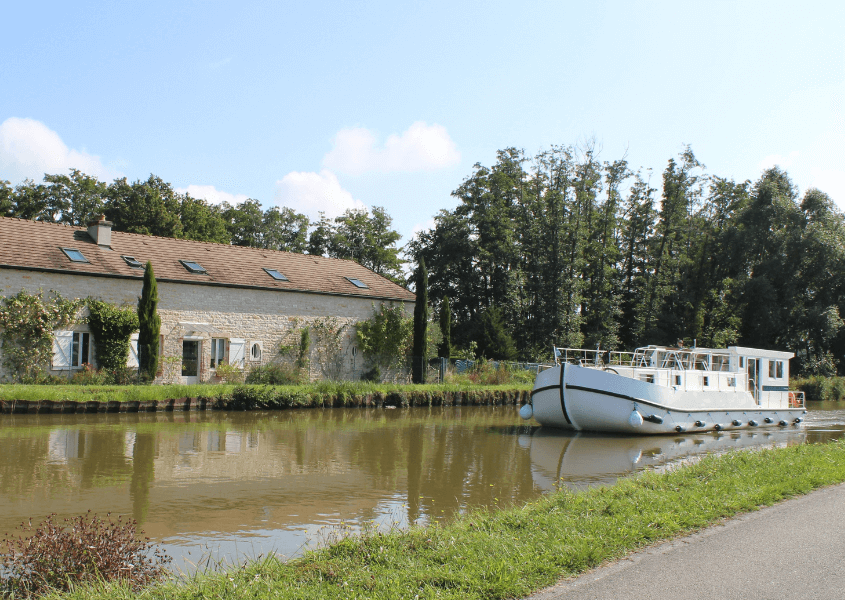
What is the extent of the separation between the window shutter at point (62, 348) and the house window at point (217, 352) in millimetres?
4649

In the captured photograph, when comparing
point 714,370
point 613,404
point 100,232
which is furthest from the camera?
point 100,232

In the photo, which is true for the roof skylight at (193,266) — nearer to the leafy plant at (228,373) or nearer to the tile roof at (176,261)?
the tile roof at (176,261)

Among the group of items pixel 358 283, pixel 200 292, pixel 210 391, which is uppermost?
pixel 358 283

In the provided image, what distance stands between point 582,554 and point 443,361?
22634 mm

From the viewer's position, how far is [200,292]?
24.2 metres

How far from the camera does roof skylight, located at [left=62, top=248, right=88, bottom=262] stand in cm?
2232

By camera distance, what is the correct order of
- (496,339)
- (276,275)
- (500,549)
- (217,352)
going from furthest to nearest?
(496,339) < (276,275) < (217,352) < (500,549)

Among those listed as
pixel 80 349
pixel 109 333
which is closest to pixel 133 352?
pixel 109 333

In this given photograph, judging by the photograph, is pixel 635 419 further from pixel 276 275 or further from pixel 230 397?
pixel 276 275

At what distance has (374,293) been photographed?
93.2ft

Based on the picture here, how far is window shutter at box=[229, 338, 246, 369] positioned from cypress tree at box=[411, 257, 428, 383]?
6815 mm

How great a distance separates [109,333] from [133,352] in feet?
3.32

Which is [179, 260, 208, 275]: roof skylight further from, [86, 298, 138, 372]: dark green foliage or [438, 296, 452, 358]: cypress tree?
[438, 296, 452, 358]: cypress tree

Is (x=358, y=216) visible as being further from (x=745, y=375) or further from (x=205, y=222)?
→ (x=745, y=375)
